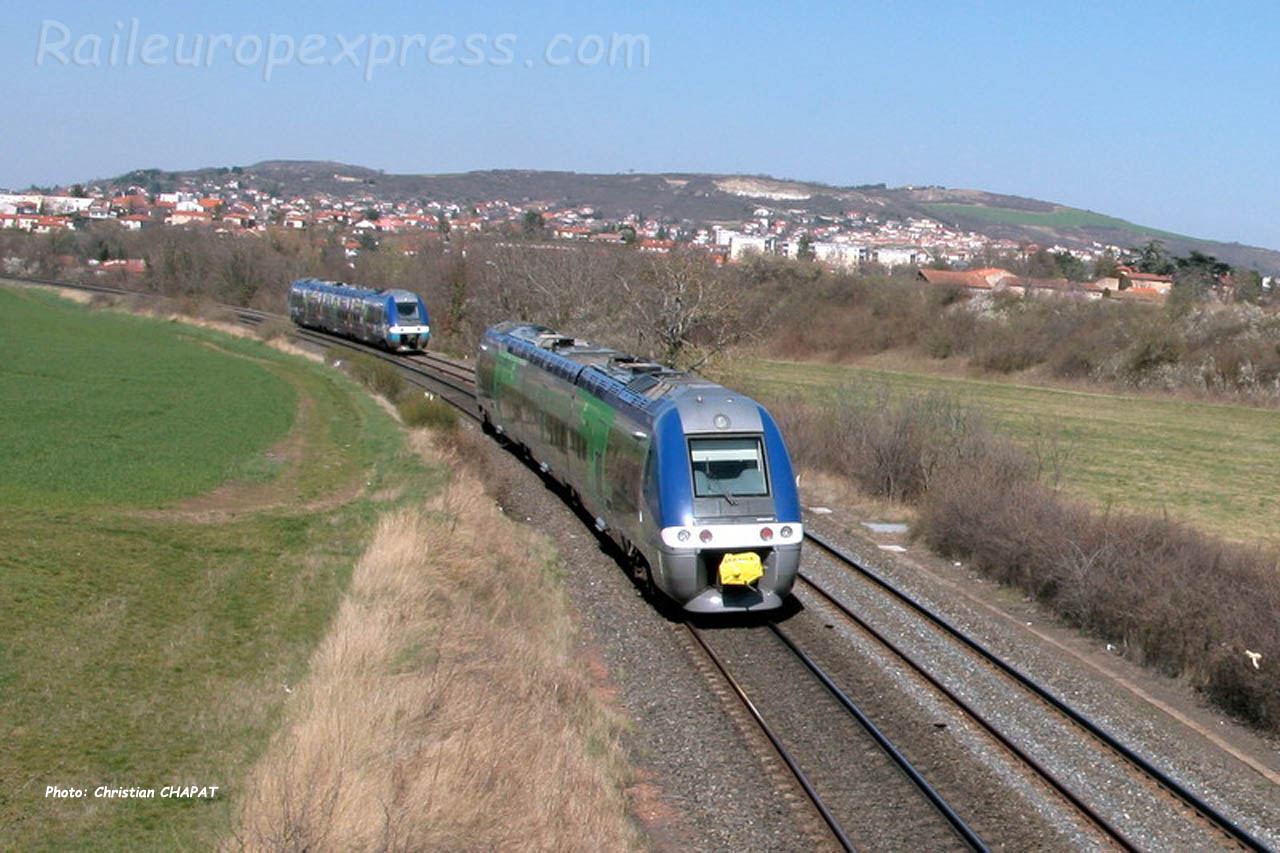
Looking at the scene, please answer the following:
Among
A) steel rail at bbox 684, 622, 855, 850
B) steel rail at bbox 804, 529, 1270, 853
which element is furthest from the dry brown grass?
steel rail at bbox 804, 529, 1270, 853

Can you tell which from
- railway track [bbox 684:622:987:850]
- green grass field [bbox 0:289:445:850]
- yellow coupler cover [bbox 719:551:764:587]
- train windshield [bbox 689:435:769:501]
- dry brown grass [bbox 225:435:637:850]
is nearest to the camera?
dry brown grass [bbox 225:435:637:850]

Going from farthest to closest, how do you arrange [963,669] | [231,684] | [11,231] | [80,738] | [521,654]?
[11,231], [963,669], [521,654], [231,684], [80,738]

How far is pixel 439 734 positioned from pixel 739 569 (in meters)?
5.31

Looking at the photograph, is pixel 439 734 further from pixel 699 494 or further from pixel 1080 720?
pixel 1080 720

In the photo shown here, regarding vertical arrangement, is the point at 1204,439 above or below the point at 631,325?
below

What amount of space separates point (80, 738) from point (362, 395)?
1183 inches

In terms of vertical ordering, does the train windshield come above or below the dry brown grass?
above

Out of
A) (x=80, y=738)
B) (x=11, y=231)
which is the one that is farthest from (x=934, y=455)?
(x=11, y=231)

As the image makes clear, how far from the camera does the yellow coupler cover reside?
1465cm

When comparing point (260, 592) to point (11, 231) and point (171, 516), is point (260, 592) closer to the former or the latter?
point (171, 516)

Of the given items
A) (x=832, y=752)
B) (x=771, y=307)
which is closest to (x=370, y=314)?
(x=771, y=307)

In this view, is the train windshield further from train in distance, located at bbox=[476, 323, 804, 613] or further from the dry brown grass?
the dry brown grass

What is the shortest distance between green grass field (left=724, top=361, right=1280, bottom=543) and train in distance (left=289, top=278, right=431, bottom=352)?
13.4 m

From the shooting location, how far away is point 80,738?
1016cm
